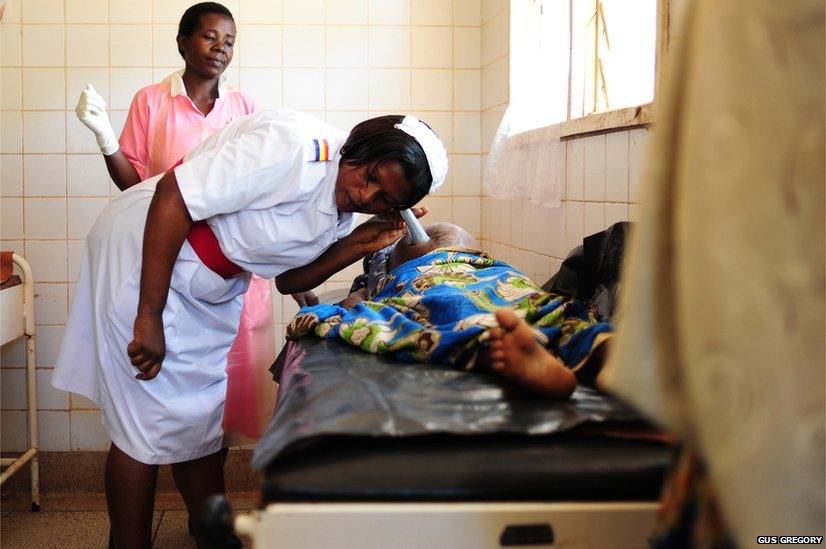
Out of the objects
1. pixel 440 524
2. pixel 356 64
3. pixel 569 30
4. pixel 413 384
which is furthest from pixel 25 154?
pixel 440 524

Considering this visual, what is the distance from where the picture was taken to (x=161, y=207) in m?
1.69

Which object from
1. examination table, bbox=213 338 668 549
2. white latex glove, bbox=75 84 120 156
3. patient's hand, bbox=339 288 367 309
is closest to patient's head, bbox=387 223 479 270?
patient's hand, bbox=339 288 367 309

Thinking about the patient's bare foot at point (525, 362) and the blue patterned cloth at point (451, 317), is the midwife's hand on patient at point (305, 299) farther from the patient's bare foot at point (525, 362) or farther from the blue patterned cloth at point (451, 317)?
the patient's bare foot at point (525, 362)

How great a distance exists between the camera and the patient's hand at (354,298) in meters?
2.16

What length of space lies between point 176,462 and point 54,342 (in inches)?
55.6

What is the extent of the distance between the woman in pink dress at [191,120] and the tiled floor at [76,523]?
54 cm

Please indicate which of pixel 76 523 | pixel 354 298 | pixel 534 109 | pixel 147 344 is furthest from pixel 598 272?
pixel 76 523

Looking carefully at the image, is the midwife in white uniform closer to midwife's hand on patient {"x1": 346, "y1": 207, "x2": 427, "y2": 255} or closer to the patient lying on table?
midwife's hand on patient {"x1": 346, "y1": 207, "x2": 427, "y2": 255}

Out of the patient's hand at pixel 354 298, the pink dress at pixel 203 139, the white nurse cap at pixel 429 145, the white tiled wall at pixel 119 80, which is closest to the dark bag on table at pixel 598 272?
the white nurse cap at pixel 429 145

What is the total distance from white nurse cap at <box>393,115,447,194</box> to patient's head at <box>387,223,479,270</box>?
0.51 meters

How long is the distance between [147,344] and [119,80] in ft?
5.51

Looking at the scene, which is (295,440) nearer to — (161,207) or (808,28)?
(808,28)

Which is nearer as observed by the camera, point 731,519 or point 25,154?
point 731,519

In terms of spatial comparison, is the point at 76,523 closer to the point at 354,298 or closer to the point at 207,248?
the point at 354,298
